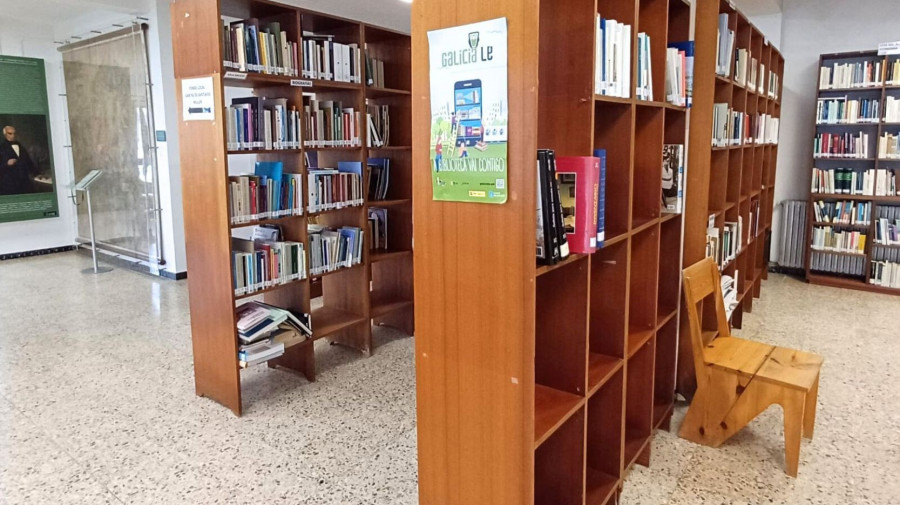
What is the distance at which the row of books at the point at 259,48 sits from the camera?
3.29 metres

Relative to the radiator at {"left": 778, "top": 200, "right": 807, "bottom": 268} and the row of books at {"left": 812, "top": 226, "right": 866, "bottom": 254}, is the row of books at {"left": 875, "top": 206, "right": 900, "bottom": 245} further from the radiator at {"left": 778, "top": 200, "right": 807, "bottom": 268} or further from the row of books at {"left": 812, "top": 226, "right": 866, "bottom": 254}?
the radiator at {"left": 778, "top": 200, "right": 807, "bottom": 268}

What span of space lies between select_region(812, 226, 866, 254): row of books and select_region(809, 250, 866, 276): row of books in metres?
0.11

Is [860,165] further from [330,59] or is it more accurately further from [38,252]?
[38,252]

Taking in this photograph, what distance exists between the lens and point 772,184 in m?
6.30

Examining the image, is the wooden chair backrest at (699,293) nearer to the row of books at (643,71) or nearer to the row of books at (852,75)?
the row of books at (643,71)

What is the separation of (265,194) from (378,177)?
108cm

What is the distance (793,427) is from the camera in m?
2.70

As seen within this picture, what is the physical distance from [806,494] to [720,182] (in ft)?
6.51

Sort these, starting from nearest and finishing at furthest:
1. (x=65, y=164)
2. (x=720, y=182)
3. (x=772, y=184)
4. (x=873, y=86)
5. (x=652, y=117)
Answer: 1. (x=652, y=117)
2. (x=720, y=182)
3. (x=873, y=86)
4. (x=772, y=184)
5. (x=65, y=164)

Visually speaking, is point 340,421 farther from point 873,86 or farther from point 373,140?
point 873,86

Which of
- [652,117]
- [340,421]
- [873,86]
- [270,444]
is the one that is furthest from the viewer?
[873,86]

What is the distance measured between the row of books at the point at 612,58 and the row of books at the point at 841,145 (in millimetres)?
5314

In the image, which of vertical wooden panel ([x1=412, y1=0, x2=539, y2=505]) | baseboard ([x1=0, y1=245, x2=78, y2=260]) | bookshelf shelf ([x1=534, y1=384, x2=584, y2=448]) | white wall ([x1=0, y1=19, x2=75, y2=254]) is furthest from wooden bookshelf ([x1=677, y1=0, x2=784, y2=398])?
baseboard ([x1=0, y1=245, x2=78, y2=260])

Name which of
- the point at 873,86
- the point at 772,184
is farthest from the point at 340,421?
the point at 873,86
